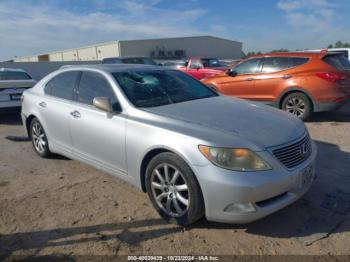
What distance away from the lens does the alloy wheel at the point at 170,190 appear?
3078 millimetres

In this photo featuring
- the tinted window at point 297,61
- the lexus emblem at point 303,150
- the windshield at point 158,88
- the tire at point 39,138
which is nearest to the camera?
the lexus emblem at point 303,150

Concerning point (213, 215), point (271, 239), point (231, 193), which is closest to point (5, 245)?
point (213, 215)

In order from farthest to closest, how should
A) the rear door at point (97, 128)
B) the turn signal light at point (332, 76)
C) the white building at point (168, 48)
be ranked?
the white building at point (168, 48), the turn signal light at point (332, 76), the rear door at point (97, 128)

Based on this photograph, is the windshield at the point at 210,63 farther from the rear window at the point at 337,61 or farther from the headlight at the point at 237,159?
the headlight at the point at 237,159

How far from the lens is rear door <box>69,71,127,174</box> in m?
3.62

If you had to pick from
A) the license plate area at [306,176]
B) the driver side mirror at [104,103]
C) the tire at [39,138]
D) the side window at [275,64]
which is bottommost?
the tire at [39,138]

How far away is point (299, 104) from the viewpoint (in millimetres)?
7441

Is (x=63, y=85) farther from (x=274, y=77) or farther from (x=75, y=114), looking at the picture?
(x=274, y=77)

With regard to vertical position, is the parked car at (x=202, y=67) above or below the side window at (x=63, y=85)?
below

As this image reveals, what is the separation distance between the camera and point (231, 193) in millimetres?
2742

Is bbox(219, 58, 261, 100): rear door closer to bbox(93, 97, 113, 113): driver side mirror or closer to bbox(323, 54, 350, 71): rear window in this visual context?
bbox(323, 54, 350, 71): rear window

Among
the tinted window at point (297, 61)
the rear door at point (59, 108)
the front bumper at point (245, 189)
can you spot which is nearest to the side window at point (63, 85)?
the rear door at point (59, 108)

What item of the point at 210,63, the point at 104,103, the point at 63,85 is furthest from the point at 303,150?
Result: the point at 210,63

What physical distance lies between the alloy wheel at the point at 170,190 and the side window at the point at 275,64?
5592 millimetres
